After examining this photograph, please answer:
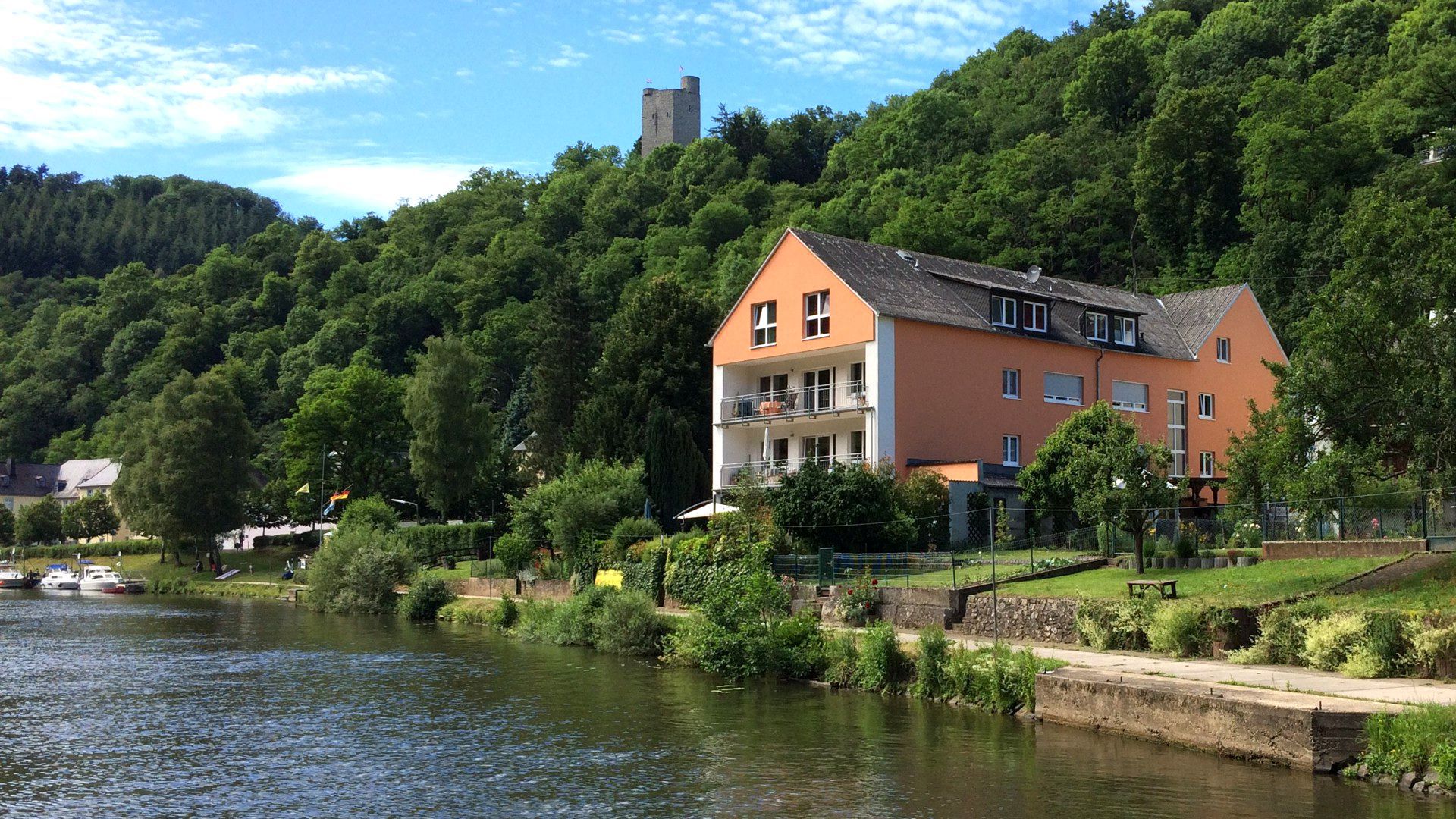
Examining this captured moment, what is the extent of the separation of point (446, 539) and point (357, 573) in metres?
14.7

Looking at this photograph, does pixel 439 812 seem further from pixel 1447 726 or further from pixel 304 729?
pixel 1447 726

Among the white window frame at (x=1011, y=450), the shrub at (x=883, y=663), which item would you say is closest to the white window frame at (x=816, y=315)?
the white window frame at (x=1011, y=450)

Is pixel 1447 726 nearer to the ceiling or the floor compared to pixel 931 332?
nearer to the floor

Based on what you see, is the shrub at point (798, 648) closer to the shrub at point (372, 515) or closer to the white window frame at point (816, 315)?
the white window frame at point (816, 315)

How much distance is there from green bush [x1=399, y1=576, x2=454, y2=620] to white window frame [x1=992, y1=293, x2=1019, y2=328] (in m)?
24.1

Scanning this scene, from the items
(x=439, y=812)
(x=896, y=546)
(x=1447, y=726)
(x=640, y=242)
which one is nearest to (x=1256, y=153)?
(x=896, y=546)

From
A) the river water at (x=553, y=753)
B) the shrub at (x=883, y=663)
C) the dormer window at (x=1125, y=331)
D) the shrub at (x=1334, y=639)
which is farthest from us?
the dormer window at (x=1125, y=331)

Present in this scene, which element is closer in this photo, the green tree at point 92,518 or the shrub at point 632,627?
the shrub at point 632,627

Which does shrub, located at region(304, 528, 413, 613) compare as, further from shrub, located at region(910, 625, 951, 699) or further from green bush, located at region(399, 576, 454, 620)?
shrub, located at region(910, 625, 951, 699)

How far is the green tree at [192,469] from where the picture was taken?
8162 centimetres

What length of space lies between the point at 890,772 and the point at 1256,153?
202 feet

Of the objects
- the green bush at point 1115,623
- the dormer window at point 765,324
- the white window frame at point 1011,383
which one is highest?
the dormer window at point 765,324

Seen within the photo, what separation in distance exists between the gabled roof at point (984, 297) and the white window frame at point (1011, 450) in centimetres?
412

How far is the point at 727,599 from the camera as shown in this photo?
31.3 metres
